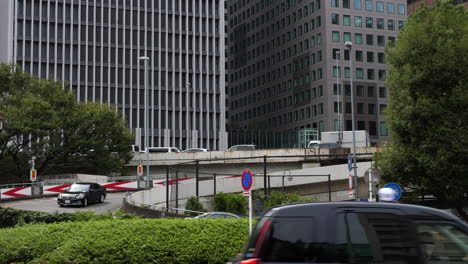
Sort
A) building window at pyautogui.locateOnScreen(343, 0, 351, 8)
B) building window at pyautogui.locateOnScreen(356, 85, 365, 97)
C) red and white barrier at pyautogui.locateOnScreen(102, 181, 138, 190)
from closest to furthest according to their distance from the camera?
red and white barrier at pyautogui.locateOnScreen(102, 181, 138, 190) < building window at pyautogui.locateOnScreen(356, 85, 365, 97) < building window at pyautogui.locateOnScreen(343, 0, 351, 8)

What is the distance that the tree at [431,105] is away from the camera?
958 inches

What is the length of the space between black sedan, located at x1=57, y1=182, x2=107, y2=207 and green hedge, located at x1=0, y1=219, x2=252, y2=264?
75.9 feet

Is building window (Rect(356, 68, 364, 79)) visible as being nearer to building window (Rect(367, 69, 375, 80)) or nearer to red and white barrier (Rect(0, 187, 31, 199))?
building window (Rect(367, 69, 375, 80))

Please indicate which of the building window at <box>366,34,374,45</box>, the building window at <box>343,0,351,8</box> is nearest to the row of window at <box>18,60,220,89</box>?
the building window at <box>343,0,351,8</box>

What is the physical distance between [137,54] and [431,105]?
86354 millimetres

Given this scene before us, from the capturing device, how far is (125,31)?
106750 mm

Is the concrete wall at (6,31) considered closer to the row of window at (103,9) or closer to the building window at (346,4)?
the row of window at (103,9)

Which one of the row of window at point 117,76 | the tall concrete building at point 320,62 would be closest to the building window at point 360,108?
the tall concrete building at point 320,62

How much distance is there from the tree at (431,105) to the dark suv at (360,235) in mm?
17788

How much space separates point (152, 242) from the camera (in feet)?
44.3

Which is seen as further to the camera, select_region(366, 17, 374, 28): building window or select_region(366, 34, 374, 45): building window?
select_region(366, 17, 374, 28): building window

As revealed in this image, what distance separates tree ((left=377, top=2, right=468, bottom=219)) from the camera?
2433 centimetres

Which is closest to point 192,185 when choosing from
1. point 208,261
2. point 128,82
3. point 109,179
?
point 208,261

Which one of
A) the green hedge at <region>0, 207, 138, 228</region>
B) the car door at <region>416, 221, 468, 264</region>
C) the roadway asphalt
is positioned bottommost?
the roadway asphalt
